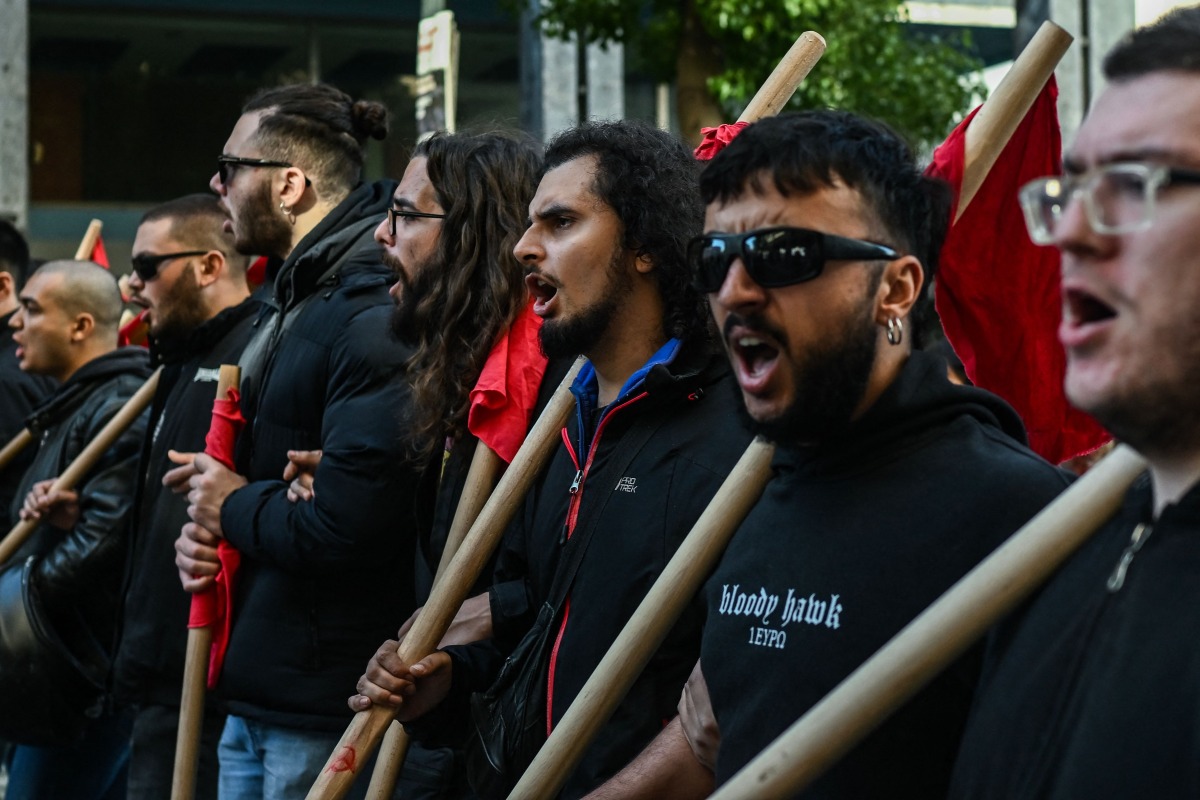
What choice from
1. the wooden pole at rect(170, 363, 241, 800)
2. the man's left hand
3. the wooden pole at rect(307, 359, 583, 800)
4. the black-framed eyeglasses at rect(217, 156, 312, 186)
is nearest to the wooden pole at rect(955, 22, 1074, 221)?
the wooden pole at rect(307, 359, 583, 800)

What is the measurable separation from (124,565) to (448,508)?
2.18 meters

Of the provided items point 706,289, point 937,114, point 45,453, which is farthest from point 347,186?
point 937,114

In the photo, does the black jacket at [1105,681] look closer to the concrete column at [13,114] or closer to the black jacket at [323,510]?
the black jacket at [323,510]

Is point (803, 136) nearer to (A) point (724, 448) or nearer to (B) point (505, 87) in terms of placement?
(A) point (724, 448)

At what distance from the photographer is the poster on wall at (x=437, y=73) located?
286 inches

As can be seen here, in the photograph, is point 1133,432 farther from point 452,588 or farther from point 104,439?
point 104,439

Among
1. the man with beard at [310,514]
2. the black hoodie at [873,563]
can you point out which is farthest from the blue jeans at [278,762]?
the black hoodie at [873,563]

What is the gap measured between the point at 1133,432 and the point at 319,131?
3790 mm

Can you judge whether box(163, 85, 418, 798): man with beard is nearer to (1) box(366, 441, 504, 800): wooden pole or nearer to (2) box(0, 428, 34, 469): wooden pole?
(1) box(366, 441, 504, 800): wooden pole

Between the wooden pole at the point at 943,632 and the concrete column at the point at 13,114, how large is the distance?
12.8 meters

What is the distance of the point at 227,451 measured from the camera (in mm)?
4777

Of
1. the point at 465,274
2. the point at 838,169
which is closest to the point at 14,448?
the point at 465,274

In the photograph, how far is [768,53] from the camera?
11.2 metres

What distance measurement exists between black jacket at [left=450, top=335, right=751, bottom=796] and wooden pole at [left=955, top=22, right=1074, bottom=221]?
0.60 metres
